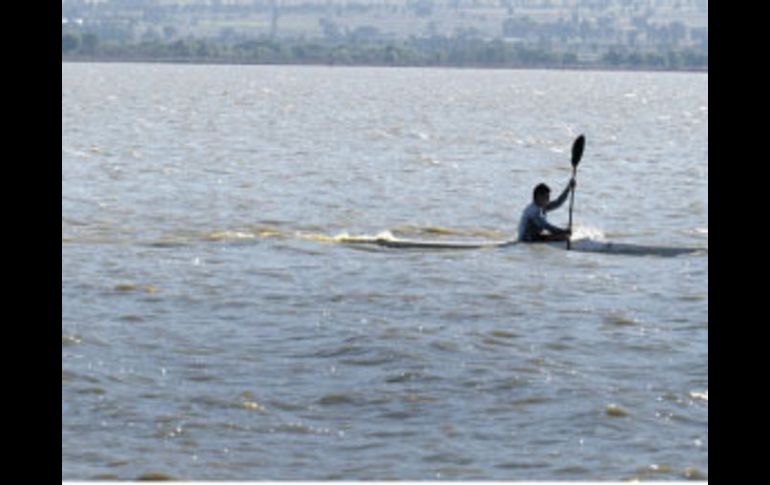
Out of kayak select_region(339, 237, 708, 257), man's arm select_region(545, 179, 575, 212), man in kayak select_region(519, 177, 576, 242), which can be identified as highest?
man's arm select_region(545, 179, 575, 212)

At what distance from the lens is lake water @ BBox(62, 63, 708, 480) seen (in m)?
15.3

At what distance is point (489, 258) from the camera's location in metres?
30.1

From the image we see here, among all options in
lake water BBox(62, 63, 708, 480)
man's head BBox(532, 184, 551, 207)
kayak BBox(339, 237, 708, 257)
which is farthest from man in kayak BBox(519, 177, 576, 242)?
lake water BBox(62, 63, 708, 480)

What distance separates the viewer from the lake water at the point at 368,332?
50.2 ft

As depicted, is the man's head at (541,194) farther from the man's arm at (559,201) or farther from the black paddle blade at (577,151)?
the black paddle blade at (577,151)

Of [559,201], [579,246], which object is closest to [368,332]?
[559,201]

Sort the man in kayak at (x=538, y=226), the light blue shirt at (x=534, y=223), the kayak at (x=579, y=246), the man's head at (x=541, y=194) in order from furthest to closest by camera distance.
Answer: the kayak at (x=579, y=246) → the light blue shirt at (x=534, y=223) → the man in kayak at (x=538, y=226) → the man's head at (x=541, y=194)

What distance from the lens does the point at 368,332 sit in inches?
846

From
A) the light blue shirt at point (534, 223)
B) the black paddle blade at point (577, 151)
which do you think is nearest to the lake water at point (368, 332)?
the light blue shirt at point (534, 223)

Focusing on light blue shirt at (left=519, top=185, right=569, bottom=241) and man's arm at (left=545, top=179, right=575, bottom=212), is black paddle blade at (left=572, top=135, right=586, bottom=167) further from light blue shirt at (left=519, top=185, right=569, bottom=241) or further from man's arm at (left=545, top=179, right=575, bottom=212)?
man's arm at (left=545, top=179, right=575, bottom=212)

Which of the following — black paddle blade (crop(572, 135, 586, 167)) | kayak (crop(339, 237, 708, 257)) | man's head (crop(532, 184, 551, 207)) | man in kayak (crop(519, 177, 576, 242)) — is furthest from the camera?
black paddle blade (crop(572, 135, 586, 167))

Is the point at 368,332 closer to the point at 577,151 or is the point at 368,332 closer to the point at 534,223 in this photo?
the point at 534,223

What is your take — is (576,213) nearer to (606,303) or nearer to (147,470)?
(606,303)
